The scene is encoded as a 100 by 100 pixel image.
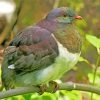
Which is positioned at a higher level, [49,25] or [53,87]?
[49,25]

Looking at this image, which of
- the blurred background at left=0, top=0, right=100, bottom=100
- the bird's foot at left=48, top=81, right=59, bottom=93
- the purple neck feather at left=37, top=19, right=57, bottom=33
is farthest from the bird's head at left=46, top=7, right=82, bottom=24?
the blurred background at left=0, top=0, right=100, bottom=100

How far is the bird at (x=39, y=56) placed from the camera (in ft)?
5.42

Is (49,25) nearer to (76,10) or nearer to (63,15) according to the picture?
(63,15)

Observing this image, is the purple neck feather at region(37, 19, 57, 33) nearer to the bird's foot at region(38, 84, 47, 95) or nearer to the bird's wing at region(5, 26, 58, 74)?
the bird's wing at region(5, 26, 58, 74)

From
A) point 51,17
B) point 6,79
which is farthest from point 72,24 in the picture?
point 6,79

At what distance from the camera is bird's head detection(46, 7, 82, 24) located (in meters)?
1.74

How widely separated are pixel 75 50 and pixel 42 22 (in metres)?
0.17

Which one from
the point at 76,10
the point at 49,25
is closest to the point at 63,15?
the point at 49,25

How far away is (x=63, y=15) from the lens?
5.74 ft

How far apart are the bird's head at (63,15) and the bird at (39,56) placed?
49mm

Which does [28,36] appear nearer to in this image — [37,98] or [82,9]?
[37,98]

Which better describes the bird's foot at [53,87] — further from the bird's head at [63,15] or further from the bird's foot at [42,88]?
the bird's head at [63,15]

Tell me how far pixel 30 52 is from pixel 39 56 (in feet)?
0.12

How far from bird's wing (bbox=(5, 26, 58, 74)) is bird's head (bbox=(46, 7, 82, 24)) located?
0.10m
